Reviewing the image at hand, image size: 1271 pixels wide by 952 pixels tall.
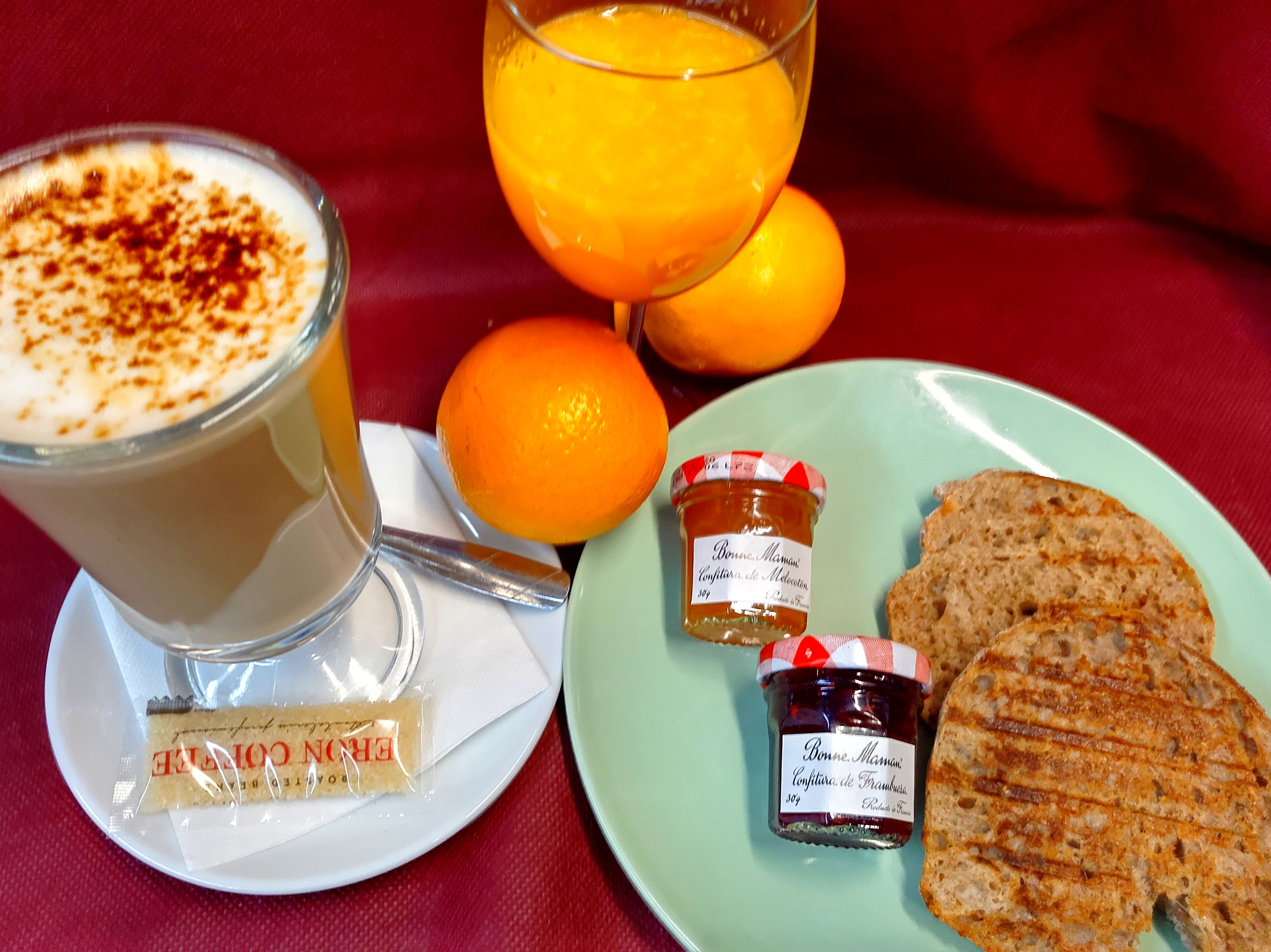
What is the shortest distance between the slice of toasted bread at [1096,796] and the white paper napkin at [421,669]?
48 centimetres

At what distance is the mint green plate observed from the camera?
0.92m

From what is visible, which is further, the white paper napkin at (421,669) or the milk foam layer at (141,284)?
the white paper napkin at (421,669)

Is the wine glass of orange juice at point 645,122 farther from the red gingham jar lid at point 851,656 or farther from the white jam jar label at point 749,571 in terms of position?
the red gingham jar lid at point 851,656

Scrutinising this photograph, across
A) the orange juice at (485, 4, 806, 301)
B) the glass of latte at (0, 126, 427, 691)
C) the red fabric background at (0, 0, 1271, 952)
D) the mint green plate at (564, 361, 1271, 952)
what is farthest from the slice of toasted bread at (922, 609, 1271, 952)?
the glass of latte at (0, 126, 427, 691)

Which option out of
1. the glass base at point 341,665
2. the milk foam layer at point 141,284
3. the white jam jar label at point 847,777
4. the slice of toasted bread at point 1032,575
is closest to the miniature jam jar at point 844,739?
the white jam jar label at point 847,777

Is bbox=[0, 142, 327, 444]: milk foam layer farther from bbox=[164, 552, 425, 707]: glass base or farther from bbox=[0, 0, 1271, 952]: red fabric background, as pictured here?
bbox=[0, 0, 1271, 952]: red fabric background

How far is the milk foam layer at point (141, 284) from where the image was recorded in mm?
621

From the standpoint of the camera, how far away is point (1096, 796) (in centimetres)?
95

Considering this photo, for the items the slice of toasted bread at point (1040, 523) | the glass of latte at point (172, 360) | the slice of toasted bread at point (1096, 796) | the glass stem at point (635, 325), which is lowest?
the slice of toasted bread at point (1096, 796)

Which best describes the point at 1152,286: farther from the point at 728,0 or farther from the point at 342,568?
the point at 342,568

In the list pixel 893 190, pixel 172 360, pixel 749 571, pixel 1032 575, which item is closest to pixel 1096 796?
pixel 1032 575

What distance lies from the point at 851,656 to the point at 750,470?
253 millimetres

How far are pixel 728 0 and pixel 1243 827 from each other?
103 centimetres

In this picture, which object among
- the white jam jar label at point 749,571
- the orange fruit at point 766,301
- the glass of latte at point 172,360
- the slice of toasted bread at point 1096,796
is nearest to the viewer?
the glass of latte at point 172,360
